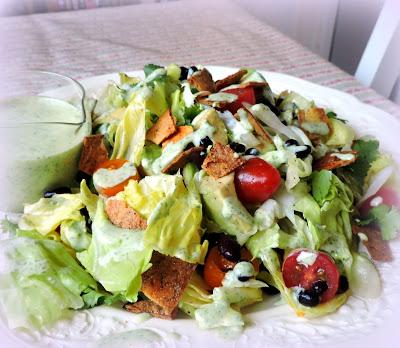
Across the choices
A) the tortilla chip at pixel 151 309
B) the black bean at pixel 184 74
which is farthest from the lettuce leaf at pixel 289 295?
the black bean at pixel 184 74

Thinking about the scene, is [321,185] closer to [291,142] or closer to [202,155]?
[291,142]

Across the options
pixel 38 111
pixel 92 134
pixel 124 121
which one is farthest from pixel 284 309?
pixel 38 111

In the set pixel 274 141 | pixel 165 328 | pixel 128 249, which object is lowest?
pixel 165 328

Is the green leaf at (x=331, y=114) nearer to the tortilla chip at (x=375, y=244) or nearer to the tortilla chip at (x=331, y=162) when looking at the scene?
the tortilla chip at (x=331, y=162)

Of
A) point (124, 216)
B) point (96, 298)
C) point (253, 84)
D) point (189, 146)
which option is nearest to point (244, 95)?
point (253, 84)

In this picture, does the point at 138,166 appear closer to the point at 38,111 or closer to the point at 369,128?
the point at 38,111

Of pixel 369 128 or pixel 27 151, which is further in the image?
pixel 369 128
